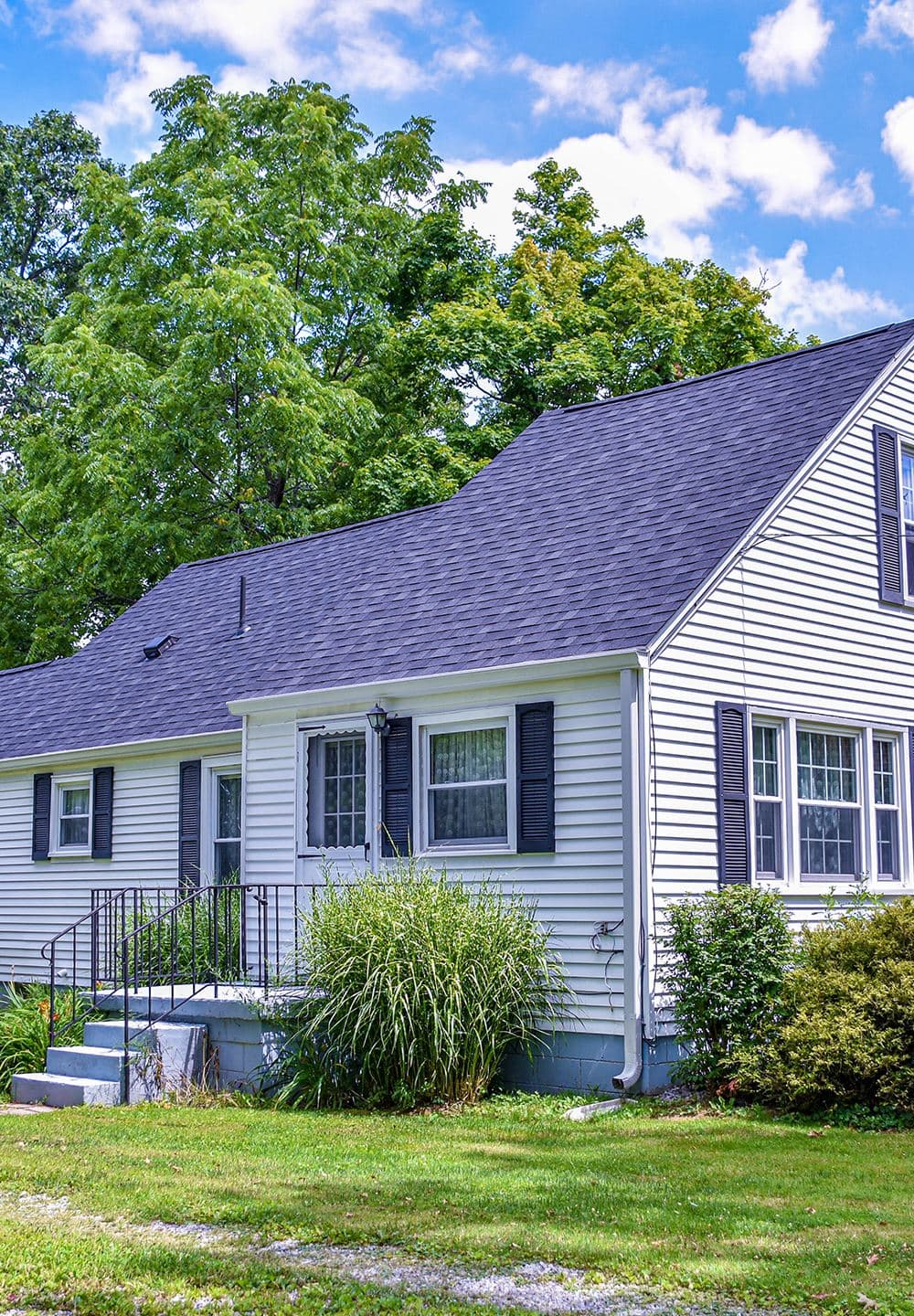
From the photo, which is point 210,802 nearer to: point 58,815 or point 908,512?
point 58,815

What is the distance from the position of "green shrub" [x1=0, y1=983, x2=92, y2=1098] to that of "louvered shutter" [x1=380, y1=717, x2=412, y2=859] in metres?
3.32

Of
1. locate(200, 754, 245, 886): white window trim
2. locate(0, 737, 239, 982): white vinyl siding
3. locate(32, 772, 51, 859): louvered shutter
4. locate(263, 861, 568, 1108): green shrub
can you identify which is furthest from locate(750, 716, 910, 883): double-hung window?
locate(32, 772, 51, 859): louvered shutter

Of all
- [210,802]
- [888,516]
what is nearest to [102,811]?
[210,802]

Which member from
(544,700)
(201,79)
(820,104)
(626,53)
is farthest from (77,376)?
(544,700)

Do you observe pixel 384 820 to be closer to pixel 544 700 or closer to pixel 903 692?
pixel 544 700

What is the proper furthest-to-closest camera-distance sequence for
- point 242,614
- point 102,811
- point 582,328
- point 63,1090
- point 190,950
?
point 582,328, point 242,614, point 102,811, point 190,950, point 63,1090

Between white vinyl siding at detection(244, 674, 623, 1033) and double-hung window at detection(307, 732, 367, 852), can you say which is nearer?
white vinyl siding at detection(244, 674, 623, 1033)

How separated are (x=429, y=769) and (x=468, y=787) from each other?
0.50m

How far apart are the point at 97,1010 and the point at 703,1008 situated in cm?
615

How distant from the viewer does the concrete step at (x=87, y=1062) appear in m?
11.8

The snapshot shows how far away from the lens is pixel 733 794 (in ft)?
38.1

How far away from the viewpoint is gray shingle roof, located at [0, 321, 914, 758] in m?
12.2

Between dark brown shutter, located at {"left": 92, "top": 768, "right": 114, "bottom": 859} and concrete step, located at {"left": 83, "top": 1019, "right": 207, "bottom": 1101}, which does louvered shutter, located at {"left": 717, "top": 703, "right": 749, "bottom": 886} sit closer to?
concrete step, located at {"left": 83, "top": 1019, "right": 207, "bottom": 1101}

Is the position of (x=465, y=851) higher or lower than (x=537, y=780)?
lower
